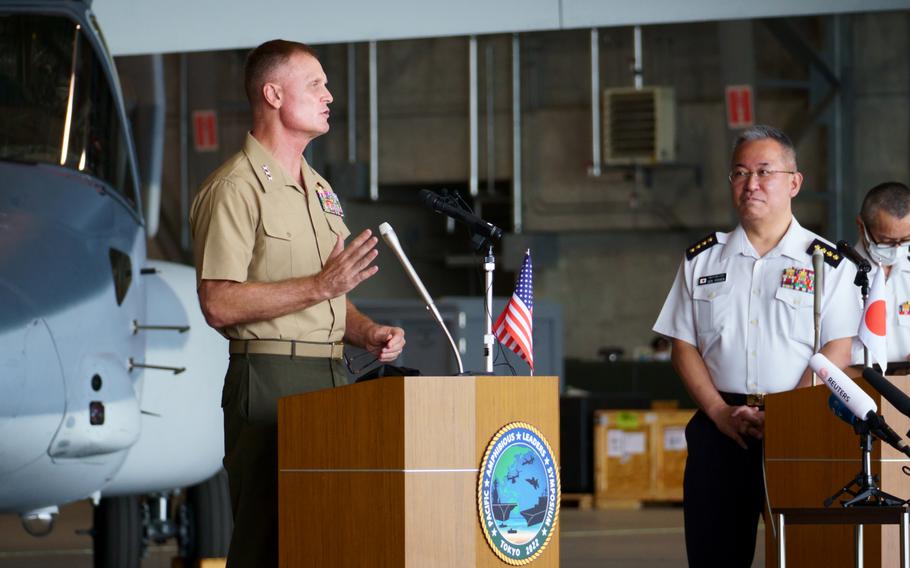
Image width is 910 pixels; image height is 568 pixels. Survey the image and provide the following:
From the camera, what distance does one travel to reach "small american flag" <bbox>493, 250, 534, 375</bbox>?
342cm

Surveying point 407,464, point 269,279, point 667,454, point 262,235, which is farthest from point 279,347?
point 667,454

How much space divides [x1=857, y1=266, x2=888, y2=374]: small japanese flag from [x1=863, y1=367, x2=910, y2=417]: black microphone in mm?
486

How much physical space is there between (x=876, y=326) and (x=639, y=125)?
14732 millimetres

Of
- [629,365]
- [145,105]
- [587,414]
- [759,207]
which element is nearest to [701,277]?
[759,207]

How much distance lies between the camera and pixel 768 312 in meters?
3.99

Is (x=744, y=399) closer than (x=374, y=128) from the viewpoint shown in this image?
Yes

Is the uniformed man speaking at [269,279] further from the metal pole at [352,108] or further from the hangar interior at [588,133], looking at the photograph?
the metal pole at [352,108]

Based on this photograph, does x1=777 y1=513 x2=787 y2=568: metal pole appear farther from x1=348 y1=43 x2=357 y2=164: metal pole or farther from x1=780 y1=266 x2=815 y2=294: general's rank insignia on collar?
x1=348 y1=43 x2=357 y2=164: metal pole

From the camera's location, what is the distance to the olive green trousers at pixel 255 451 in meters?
3.40

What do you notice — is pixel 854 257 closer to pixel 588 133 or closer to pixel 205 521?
pixel 205 521

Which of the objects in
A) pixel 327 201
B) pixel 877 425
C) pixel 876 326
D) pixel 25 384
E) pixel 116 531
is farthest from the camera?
pixel 116 531

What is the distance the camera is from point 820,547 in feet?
12.2

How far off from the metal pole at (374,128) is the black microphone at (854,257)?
1569 centimetres

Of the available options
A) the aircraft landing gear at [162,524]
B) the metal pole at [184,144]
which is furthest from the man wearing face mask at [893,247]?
the metal pole at [184,144]
